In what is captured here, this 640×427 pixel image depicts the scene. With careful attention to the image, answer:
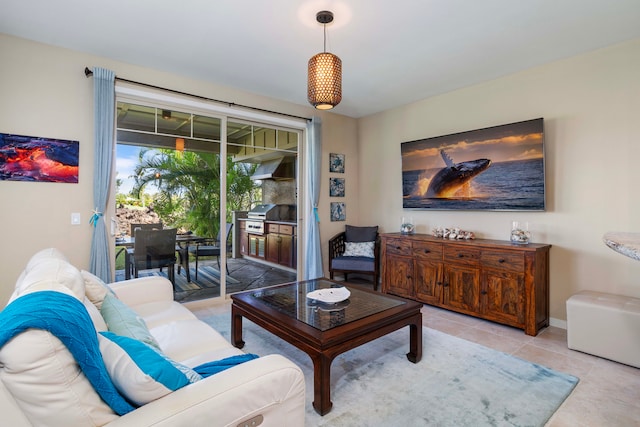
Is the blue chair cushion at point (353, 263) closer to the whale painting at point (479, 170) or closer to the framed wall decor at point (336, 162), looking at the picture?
the whale painting at point (479, 170)

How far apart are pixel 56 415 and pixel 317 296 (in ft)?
6.26

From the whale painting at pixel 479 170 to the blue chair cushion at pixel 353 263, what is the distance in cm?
100

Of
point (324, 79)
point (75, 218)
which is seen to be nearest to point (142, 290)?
point (75, 218)

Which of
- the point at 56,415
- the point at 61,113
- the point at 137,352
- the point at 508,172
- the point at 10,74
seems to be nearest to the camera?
the point at 56,415

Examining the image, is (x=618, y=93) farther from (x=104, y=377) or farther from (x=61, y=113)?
(x=61, y=113)

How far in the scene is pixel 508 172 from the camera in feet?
11.6

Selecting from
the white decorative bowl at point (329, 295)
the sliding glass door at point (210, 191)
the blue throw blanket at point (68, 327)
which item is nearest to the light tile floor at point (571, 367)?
the sliding glass door at point (210, 191)

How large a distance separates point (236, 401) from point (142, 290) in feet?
5.93

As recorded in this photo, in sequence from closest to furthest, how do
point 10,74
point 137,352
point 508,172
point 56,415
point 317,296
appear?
point 56,415
point 137,352
point 317,296
point 10,74
point 508,172

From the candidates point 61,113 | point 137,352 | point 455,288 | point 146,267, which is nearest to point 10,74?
point 61,113

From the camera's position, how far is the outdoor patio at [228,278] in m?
3.94

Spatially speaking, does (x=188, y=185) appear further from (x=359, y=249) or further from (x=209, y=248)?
(x=359, y=249)

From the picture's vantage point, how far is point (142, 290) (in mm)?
2494

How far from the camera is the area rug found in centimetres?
187
